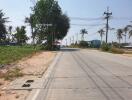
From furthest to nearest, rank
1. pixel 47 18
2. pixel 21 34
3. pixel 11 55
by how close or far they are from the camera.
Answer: pixel 21 34, pixel 47 18, pixel 11 55

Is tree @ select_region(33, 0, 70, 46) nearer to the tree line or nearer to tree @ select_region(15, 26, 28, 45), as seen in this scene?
the tree line

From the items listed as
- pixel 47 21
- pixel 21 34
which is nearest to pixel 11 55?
pixel 47 21

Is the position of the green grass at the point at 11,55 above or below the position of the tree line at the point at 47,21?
below

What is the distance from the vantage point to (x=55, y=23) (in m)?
99.1

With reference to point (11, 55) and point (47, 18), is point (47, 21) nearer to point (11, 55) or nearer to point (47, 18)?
point (47, 18)

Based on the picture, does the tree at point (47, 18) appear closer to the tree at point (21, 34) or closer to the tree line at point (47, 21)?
the tree line at point (47, 21)

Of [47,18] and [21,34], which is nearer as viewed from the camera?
[47,18]

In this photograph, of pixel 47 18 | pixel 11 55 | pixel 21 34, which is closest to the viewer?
pixel 11 55

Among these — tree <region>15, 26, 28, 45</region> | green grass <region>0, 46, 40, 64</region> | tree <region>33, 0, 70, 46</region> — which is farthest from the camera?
tree <region>15, 26, 28, 45</region>

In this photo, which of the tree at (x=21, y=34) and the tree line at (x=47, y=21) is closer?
the tree line at (x=47, y=21)

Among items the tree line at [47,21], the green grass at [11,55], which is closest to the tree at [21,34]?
the tree line at [47,21]

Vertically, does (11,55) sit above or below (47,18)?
below

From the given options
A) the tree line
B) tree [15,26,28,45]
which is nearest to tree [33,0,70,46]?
the tree line

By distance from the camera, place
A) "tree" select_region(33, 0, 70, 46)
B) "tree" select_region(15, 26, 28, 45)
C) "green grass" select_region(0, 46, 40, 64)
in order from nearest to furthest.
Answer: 1. "green grass" select_region(0, 46, 40, 64)
2. "tree" select_region(33, 0, 70, 46)
3. "tree" select_region(15, 26, 28, 45)
